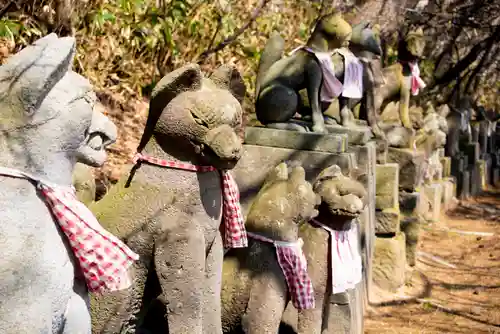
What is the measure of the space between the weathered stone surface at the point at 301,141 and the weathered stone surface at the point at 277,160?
33 millimetres

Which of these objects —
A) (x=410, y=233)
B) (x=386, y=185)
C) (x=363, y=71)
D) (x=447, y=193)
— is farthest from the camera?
(x=447, y=193)

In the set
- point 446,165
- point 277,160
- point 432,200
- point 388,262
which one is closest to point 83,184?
point 277,160

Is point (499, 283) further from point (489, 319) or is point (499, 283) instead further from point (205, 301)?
point (205, 301)

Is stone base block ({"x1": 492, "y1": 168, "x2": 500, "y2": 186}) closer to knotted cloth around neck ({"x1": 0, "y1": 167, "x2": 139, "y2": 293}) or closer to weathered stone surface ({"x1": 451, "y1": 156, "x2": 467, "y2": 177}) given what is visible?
weathered stone surface ({"x1": 451, "y1": 156, "x2": 467, "y2": 177})

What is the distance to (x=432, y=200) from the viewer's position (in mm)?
9609

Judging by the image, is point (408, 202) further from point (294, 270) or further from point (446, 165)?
point (446, 165)

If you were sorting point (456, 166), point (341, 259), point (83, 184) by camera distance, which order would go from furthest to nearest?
1. point (456, 166)
2. point (341, 259)
3. point (83, 184)

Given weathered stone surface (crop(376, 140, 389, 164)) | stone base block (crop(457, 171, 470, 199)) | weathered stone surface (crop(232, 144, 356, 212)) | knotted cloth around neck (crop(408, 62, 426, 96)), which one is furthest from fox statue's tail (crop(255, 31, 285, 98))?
stone base block (crop(457, 171, 470, 199))

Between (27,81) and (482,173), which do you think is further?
(482,173)

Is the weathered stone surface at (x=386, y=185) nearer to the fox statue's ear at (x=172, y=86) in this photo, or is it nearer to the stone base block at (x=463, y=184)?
the fox statue's ear at (x=172, y=86)

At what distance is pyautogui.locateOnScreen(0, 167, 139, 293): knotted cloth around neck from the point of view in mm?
1791

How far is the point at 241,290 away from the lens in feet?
9.83

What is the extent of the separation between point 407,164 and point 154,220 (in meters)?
4.56

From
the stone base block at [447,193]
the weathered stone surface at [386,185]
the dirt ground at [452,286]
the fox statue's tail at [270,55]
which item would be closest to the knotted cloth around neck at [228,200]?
the fox statue's tail at [270,55]
